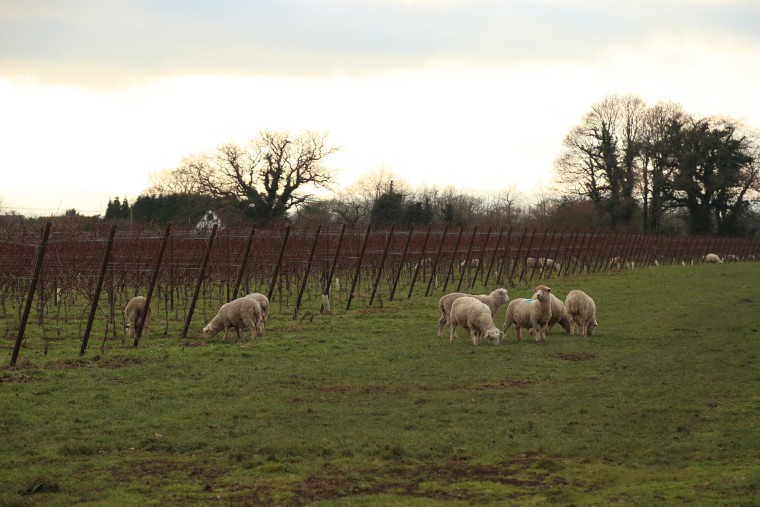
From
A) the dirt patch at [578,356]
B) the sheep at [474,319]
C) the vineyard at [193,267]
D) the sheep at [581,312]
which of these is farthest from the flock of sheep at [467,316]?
the dirt patch at [578,356]

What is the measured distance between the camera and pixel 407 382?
1496cm

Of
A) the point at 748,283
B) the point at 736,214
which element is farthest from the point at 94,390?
the point at 736,214

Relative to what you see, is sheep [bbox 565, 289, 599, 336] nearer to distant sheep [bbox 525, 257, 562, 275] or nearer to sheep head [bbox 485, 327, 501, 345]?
sheep head [bbox 485, 327, 501, 345]

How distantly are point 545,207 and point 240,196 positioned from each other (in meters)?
33.5

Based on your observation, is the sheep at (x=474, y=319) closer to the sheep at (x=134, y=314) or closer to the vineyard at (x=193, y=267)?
the vineyard at (x=193, y=267)

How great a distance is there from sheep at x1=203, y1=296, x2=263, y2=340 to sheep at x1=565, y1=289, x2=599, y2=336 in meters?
7.25

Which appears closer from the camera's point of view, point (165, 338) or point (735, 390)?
point (735, 390)

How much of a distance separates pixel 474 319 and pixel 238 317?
518 cm

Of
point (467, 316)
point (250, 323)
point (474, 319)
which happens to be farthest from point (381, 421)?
point (250, 323)

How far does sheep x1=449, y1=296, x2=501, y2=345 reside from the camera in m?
19.4

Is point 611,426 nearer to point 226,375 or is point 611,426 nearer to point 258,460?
point 258,460

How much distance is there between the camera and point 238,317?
66.2 ft

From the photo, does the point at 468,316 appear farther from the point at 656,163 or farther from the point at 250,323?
the point at 656,163

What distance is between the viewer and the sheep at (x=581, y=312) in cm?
2128
